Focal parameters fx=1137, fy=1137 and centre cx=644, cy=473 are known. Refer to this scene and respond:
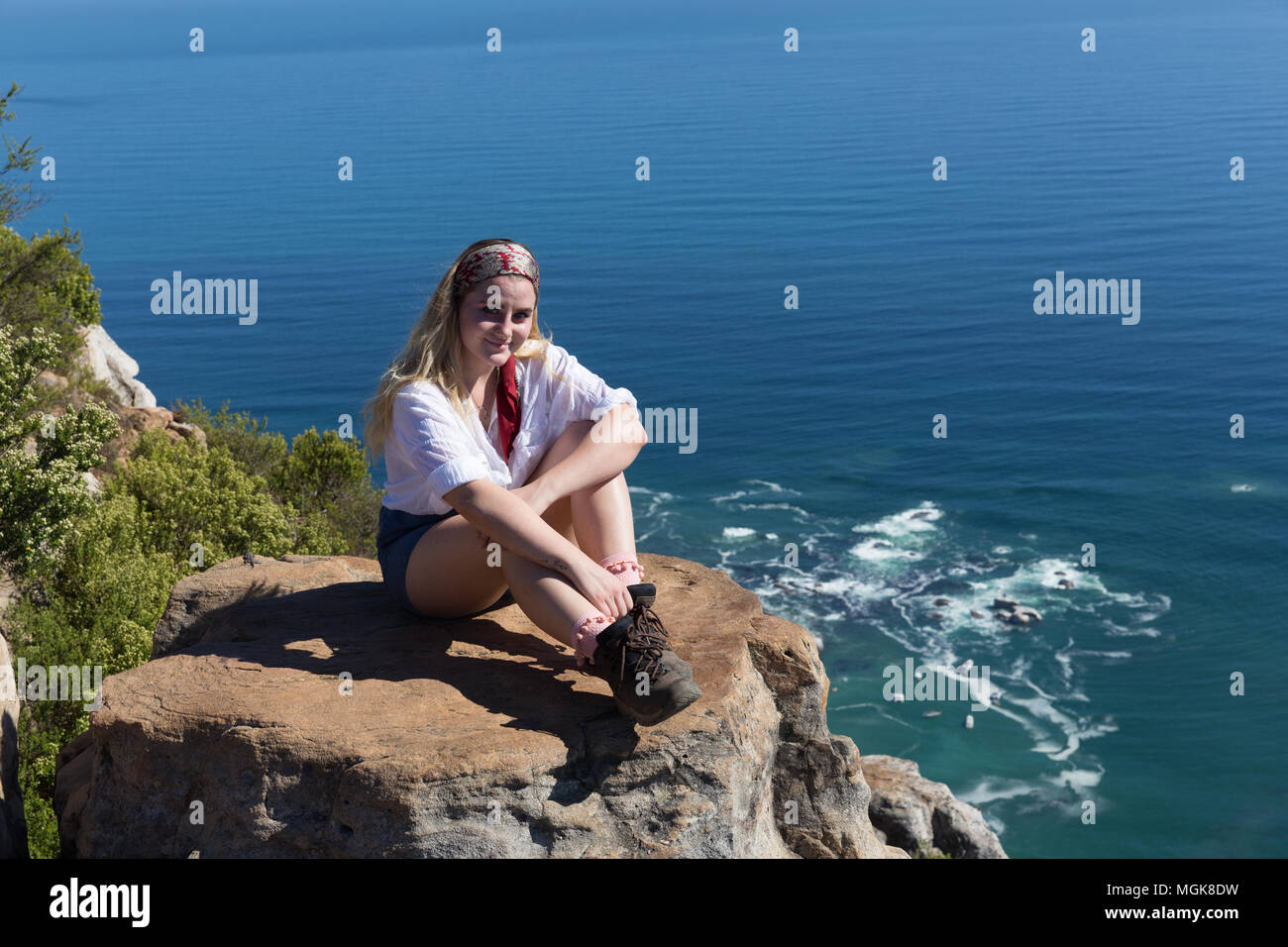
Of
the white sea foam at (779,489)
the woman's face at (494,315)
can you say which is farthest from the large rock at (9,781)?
the white sea foam at (779,489)

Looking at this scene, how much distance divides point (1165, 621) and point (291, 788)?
50714mm

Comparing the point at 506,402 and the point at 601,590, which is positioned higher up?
the point at 506,402

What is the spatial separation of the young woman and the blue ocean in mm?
3706

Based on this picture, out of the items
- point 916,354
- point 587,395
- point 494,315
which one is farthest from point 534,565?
point 916,354

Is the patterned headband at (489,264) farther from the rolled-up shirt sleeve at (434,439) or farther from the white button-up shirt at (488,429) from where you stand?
the rolled-up shirt sleeve at (434,439)

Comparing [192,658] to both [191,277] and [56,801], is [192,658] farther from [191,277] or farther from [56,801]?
[191,277]

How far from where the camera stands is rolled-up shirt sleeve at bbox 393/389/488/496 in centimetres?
738

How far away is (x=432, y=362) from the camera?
7824mm

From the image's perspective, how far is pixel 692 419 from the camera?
67.9 metres

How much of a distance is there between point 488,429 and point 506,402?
24 centimetres

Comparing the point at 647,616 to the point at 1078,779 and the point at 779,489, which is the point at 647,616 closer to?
the point at 1078,779

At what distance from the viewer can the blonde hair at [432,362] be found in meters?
7.82

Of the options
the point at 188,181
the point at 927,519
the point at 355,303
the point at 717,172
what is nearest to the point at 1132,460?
the point at 927,519

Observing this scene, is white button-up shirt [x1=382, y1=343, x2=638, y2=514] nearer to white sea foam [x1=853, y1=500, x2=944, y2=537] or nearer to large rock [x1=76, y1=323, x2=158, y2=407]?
large rock [x1=76, y1=323, x2=158, y2=407]
